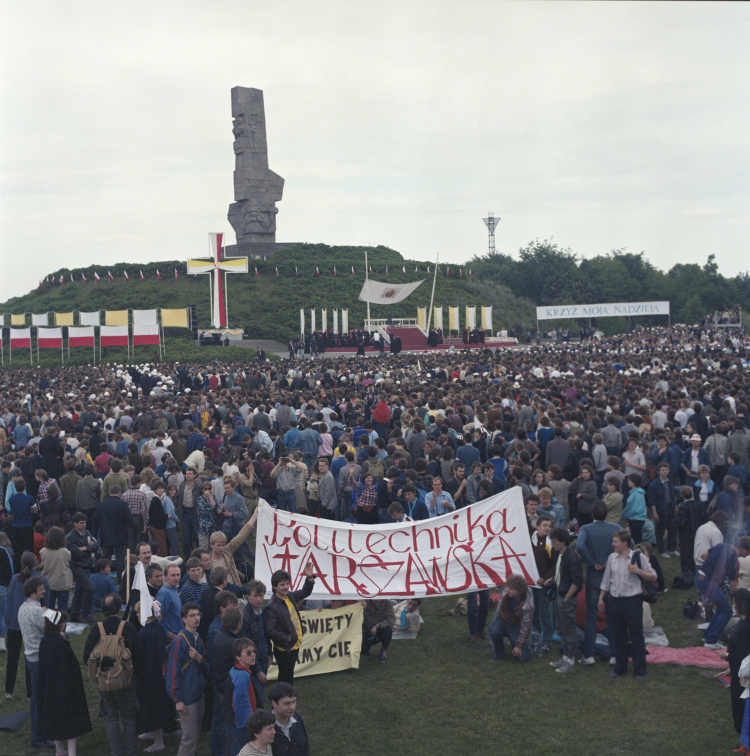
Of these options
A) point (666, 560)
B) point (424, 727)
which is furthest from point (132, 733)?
point (666, 560)

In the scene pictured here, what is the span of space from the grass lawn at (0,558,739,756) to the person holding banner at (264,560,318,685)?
2.20 feet

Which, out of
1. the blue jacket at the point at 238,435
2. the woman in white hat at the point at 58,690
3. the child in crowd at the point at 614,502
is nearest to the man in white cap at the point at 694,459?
the child in crowd at the point at 614,502

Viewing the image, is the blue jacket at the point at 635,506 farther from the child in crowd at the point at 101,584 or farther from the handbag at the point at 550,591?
the child in crowd at the point at 101,584

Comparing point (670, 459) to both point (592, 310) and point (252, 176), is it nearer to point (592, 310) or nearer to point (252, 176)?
point (592, 310)

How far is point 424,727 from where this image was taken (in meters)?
7.07

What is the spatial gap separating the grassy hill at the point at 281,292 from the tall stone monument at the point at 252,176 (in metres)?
3.44

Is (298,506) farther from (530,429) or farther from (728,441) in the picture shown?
(728,441)

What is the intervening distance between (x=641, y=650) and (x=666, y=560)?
402 centimetres

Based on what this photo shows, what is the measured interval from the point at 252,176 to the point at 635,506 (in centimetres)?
5855

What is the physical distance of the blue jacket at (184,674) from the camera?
253 inches

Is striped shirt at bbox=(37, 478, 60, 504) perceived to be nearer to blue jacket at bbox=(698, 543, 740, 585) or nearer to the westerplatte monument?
blue jacket at bbox=(698, 543, 740, 585)

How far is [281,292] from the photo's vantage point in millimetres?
66125

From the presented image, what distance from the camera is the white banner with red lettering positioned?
8.51 metres

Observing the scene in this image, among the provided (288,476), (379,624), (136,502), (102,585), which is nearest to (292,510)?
(288,476)
